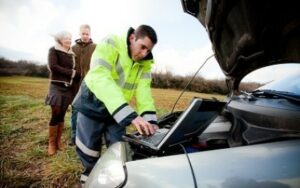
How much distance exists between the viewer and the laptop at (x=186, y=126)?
1.95 meters

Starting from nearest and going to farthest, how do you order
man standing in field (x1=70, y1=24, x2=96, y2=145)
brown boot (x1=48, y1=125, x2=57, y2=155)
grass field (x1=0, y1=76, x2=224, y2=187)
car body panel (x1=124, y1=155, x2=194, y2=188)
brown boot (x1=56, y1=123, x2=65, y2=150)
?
car body panel (x1=124, y1=155, x2=194, y2=188), grass field (x1=0, y1=76, x2=224, y2=187), brown boot (x1=48, y1=125, x2=57, y2=155), brown boot (x1=56, y1=123, x2=65, y2=150), man standing in field (x1=70, y1=24, x2=96, y2=145)

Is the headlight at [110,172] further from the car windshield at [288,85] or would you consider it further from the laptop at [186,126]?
the car windshield at [288,85]

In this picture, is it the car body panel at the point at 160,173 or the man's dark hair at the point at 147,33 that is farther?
the man's dark hair at the point at 147,33

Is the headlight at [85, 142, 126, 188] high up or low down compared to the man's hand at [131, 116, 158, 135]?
down

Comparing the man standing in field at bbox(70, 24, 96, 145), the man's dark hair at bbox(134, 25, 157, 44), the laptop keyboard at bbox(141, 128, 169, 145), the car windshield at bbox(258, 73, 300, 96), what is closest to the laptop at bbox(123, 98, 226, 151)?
the laptop keyboard at bbox(141, 128, 169, 145)

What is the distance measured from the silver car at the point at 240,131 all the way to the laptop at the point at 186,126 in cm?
4

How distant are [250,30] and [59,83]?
3.34m

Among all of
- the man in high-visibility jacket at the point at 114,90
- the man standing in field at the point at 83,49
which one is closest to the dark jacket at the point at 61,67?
the man standing in field at the point at 83,49

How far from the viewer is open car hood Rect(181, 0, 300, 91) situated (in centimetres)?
203

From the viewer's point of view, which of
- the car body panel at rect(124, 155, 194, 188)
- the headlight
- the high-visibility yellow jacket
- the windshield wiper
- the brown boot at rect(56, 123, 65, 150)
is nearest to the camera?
the car body panel at rect(124, 155, 194, 188)

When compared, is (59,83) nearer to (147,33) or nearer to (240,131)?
(147,33)

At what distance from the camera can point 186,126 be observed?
202 cm

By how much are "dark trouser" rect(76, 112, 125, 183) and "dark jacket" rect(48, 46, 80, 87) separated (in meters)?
1.96

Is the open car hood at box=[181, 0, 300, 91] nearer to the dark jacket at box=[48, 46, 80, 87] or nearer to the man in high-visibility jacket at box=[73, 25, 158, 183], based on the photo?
the man in high-visibility jacket at box=[73, 25, 158, 183]
